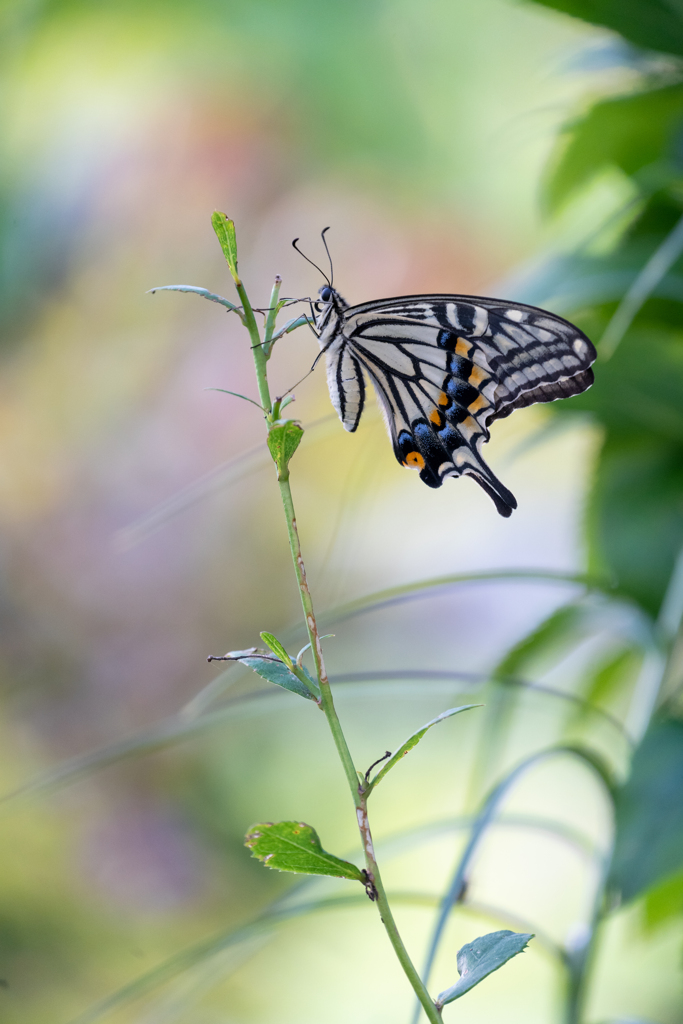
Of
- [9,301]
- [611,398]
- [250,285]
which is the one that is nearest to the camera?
[611,398]

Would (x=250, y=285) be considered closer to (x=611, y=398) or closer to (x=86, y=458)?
(x=86, y=458)

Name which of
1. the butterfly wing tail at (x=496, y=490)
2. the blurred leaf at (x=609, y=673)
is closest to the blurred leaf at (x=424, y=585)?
the butterfly wing tail at (x=496, y=490)

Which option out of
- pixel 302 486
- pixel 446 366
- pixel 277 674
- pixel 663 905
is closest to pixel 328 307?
pixel 446 366

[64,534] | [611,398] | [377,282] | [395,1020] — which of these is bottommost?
[395,1020]

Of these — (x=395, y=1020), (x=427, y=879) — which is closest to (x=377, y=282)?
(x=427, y=879)

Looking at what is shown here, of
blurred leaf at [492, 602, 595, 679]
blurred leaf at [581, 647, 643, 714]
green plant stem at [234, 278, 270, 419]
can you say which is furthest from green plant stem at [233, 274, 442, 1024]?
blurred leaf at [581, 647, 643, 714]

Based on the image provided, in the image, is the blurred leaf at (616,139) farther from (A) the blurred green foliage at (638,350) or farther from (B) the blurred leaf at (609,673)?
(B) the blurred leaf at (609,673)
